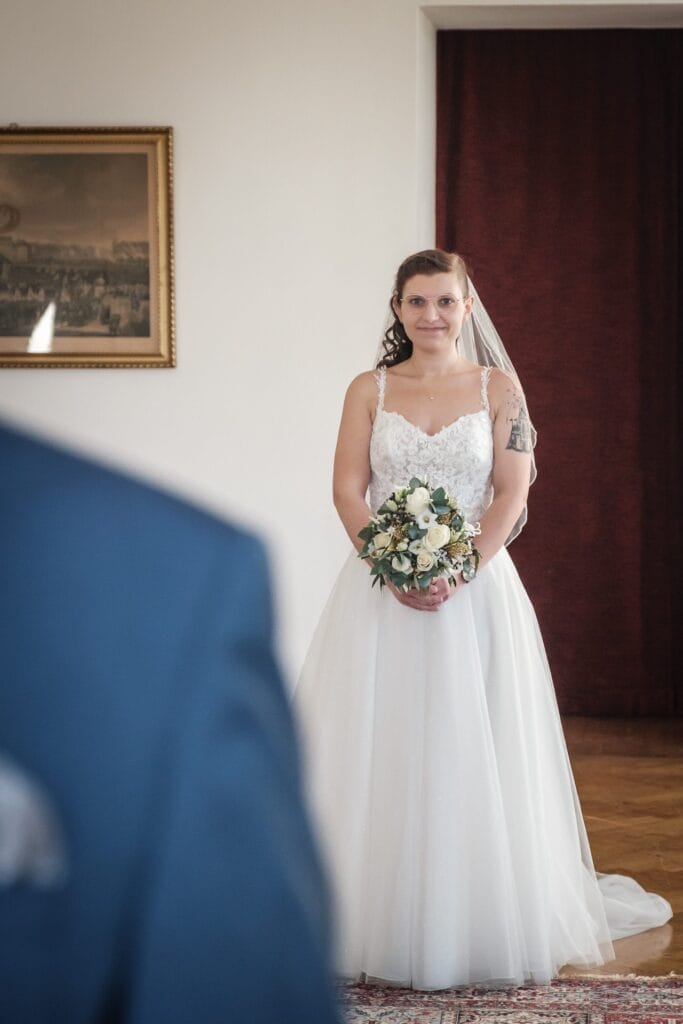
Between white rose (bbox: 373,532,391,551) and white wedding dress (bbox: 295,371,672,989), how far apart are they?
18cm

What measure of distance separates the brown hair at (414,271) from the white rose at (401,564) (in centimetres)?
77

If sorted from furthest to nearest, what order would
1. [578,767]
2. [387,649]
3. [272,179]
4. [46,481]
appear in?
[578,767]
[272,179]
[387,649]
[46,481]

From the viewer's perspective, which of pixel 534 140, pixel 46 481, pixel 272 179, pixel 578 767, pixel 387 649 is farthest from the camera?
pixel 534 140

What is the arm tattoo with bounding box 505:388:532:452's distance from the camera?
380cm

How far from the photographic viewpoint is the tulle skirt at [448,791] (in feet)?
11.0

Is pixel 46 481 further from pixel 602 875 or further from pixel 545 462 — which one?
pixel 545 462

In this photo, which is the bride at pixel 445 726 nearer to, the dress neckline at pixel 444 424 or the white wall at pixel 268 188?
the dress neckline at pixel 444 424

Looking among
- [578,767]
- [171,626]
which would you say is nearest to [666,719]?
[578,767]

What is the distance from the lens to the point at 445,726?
344 centimetres

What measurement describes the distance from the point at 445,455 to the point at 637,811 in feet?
6.97

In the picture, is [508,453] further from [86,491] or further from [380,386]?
[86,491]

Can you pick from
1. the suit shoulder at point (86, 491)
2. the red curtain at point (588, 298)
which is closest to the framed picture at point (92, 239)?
the red curtain at point (588, 298)

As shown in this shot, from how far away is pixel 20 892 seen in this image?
1.29ft

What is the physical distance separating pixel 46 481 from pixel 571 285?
6.73m
